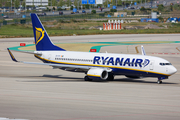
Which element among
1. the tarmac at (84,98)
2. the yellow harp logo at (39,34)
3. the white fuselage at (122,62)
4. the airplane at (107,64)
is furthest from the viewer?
the yellow harp logo at (39,34)

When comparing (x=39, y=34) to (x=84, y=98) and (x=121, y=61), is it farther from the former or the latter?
(x=84, y=98)

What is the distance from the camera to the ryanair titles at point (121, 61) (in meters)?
36.0

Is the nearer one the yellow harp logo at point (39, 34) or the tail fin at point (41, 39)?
the tail fin at point (41, 39)

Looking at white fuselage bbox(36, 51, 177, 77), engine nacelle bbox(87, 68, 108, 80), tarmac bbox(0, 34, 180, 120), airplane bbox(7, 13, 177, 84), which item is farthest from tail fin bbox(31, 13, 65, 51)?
engine nacelle bbox(87, 68, 108, 80)

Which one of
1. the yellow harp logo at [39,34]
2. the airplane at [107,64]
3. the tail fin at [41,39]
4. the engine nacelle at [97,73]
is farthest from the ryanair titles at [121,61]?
the yellow harp logo at [39,34]

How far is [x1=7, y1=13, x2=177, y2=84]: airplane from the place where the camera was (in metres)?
35.5

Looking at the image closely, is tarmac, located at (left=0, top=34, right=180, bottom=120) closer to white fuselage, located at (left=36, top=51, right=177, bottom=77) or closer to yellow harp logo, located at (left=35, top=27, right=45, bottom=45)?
white fuselage, located at (left=36, top=51, right=177, bottom=77)

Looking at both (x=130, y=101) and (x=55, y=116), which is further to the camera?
(x=130, y=101)

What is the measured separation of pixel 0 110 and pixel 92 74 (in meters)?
15.5

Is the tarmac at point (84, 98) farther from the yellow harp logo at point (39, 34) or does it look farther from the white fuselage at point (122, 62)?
the yellow harp logo at point (39, 34)

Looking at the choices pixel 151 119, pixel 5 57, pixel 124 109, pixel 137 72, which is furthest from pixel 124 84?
pixel 5 57

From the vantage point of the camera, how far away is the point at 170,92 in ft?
102

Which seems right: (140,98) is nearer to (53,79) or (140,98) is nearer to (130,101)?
(130,101)

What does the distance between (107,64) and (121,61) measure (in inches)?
76.5
